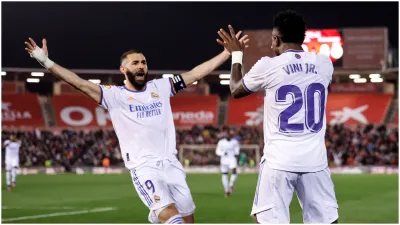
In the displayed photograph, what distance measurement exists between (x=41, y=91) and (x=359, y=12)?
97.4 ft

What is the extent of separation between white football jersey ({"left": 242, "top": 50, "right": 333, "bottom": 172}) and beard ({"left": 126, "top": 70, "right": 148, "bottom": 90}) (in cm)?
243

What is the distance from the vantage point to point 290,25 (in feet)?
20.2

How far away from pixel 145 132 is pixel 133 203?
1302 centimetres

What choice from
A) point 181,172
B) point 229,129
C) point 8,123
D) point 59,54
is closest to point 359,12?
point 229,129

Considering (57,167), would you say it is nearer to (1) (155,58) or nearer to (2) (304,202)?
(1) (155,58)

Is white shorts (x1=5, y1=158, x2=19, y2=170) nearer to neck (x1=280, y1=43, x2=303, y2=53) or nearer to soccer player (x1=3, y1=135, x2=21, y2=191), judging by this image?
soccer player (x1=3, y1=135, x2=21, y2=191)

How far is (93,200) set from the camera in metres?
22.2

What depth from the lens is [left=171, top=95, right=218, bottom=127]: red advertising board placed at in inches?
2045

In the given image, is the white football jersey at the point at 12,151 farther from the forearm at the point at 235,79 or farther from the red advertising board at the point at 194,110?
the red advertising board at the point at 194,110

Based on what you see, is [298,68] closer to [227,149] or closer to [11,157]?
[227,149]

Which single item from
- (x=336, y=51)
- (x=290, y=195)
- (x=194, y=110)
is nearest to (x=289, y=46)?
(x=290, y=195)

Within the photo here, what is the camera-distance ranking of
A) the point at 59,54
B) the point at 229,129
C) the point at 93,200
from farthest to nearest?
the point at 59,54 < the point at 229,129 < the point at 93,200

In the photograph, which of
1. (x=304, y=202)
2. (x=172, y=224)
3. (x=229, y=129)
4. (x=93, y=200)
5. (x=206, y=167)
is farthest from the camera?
(x=229, y=129)

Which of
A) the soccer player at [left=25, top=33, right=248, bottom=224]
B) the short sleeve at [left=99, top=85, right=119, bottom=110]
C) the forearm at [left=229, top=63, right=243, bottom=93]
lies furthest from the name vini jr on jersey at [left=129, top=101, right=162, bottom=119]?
the forearm at [left=229, top=63, right=243, bottom=93]
